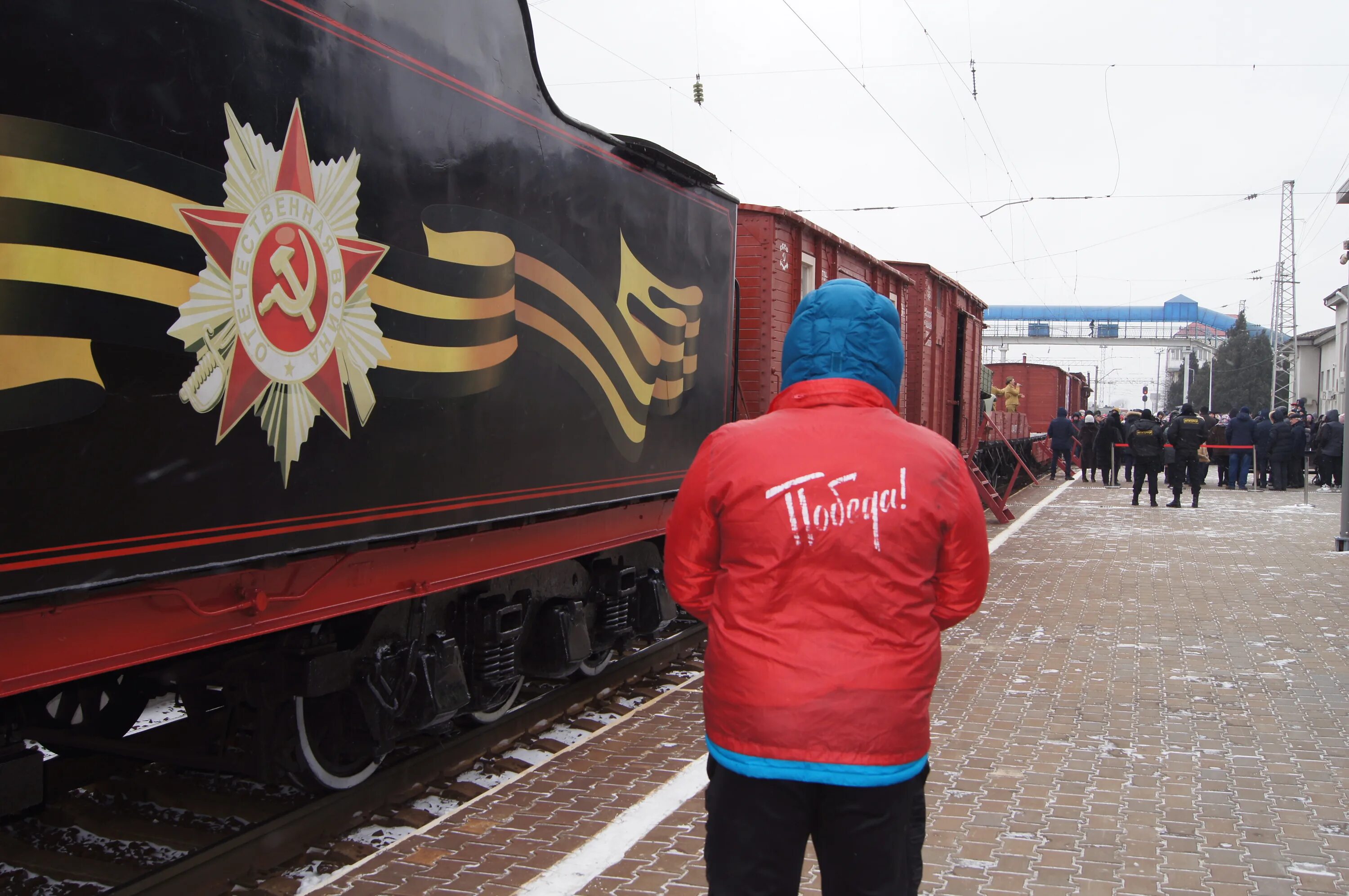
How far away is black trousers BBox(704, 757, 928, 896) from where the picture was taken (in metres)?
2.06

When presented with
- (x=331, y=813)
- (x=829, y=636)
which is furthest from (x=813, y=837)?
(x=331, y=813)

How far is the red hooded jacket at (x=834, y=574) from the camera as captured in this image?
2.06m

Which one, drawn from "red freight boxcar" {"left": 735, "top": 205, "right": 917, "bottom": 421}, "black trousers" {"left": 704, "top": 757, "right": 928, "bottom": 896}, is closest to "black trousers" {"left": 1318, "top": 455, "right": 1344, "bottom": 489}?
"red freight boxcar" {"left": 735, "top": 205, "right": 917, "bottom": 421}

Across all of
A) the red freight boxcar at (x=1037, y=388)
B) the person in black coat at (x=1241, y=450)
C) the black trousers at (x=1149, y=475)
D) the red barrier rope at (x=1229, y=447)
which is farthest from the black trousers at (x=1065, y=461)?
the red freight boxcar at (x=1037, y=388)

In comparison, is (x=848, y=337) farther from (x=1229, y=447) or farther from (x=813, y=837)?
(x=1229, y=447)

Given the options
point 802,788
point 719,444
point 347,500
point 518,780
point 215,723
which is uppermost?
point 719,444

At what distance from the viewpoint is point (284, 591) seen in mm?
3531

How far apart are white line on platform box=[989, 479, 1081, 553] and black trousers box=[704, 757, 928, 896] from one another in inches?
303

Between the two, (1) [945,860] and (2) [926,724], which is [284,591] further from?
(1) [945,860]

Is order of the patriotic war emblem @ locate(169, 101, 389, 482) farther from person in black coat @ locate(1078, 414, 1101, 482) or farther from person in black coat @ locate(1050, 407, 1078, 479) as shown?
person in black coat @ locate(1078, 414, 1101, 482)

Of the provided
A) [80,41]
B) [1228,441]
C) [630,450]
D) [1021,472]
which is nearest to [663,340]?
[630,450]

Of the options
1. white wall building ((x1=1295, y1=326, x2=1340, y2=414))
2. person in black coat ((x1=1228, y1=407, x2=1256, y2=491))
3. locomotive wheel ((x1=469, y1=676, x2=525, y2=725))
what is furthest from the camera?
white wall building ((x1=1295, y1=326, x2=1340, y2=414))

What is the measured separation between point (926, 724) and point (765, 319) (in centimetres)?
641

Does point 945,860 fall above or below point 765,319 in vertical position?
below
